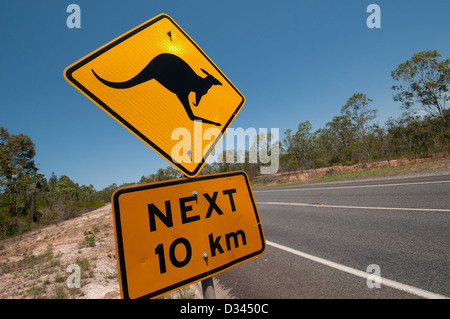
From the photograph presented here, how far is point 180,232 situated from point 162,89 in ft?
2.98

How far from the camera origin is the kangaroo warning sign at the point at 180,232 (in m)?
1.04

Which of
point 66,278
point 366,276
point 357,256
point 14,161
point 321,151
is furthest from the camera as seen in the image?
point 321,151

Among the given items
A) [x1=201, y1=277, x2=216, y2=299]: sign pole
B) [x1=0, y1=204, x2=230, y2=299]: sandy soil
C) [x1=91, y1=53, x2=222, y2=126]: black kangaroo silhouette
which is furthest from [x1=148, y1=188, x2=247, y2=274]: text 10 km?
[x1=0, y1=204, x2=230, y2=299]: sandy soil

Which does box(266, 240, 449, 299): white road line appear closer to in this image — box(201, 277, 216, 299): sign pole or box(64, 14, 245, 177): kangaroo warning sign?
box(201, 277, 216, 299): sign pole

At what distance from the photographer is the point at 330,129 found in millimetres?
39094

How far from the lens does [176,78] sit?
1413 millimetres

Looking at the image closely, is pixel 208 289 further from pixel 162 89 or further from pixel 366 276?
pixel 366 276

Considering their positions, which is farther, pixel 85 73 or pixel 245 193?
pixel 245 193

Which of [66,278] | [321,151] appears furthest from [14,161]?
[321,151]

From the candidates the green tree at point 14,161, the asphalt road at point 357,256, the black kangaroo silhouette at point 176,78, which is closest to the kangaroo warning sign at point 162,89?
the black kangaroo silhouette at point 176,78

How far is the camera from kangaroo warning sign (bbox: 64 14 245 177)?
1172 mm

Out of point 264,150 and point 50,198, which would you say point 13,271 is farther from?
point 264,150
